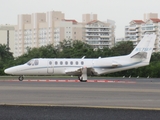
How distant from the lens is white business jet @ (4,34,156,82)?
4438cm

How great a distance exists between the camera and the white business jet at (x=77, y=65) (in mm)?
44375

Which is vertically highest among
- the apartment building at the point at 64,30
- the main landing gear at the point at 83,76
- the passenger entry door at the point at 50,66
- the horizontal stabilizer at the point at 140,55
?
the apartment building at the point at 64,30

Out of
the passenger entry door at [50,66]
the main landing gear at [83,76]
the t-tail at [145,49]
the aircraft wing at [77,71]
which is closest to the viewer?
the main landing gear at [83,76]

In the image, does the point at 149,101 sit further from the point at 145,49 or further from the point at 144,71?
the point at 144,71

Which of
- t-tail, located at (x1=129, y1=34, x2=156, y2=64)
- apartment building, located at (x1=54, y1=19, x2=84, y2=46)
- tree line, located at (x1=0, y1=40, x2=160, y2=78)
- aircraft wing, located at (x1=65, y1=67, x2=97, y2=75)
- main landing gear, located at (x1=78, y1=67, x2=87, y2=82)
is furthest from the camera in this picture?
apartment building, located at (x1=54, y1=19, x2=84, y2=46)

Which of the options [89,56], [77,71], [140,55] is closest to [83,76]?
[77,71]

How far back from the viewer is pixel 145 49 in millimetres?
46719

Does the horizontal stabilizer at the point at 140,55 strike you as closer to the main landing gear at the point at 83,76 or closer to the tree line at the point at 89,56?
the main landing gear at the point at 83,76

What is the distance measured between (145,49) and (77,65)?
20.5 ft

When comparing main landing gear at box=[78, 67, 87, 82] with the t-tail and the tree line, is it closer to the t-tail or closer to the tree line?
the t-tail

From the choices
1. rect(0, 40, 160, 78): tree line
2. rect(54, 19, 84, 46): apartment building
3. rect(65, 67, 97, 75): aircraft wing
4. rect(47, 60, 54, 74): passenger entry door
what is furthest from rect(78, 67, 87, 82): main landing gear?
rect(54, 19, 84, 46): apartment building

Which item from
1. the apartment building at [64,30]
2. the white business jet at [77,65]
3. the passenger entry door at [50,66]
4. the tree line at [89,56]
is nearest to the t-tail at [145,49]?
the white business jet at [77,65]

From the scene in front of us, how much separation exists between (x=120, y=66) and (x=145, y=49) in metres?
2.94

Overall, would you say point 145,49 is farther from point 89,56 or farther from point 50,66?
point 89,56
